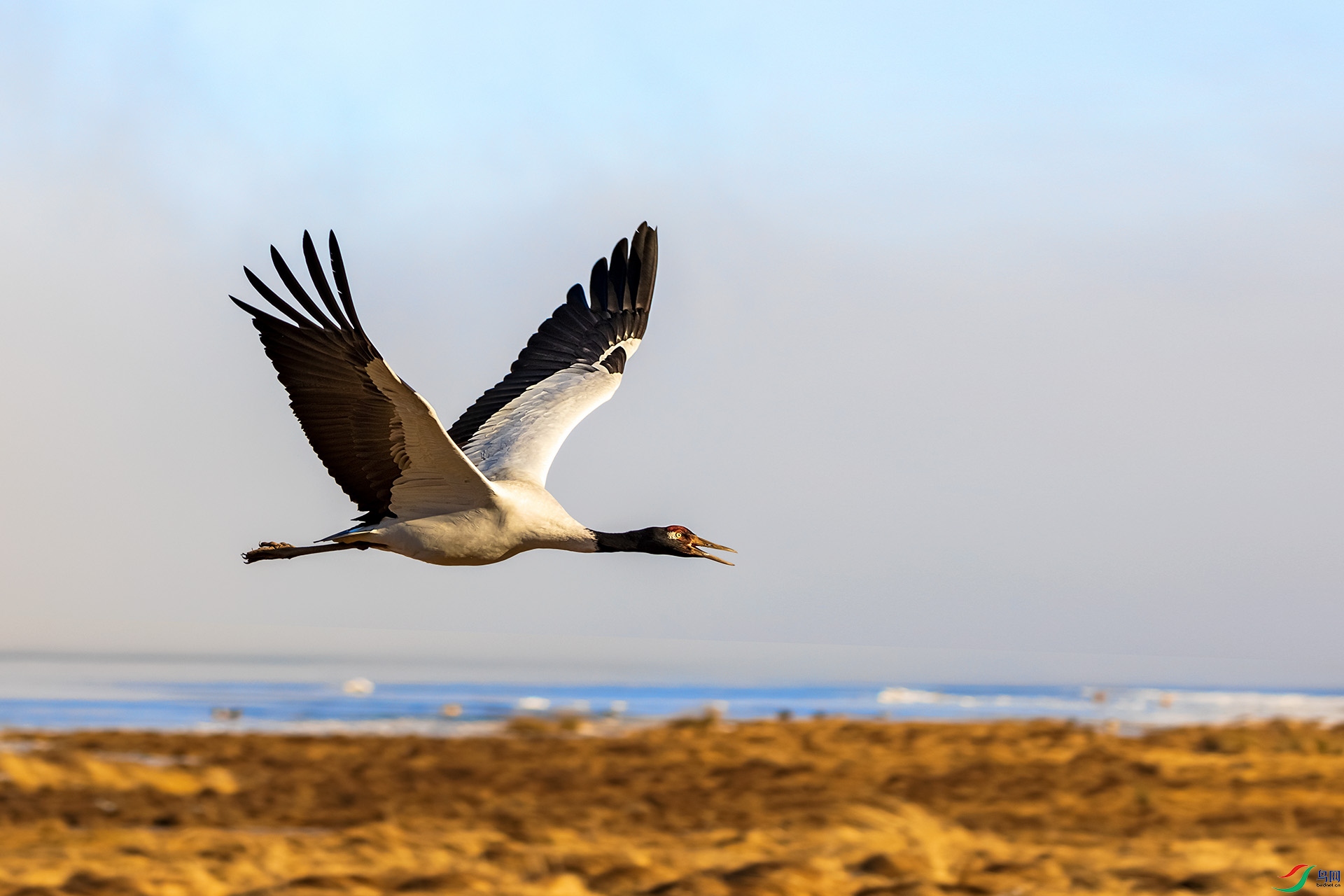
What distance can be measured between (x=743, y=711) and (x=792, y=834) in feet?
55.3

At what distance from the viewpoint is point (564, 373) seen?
1402 cm

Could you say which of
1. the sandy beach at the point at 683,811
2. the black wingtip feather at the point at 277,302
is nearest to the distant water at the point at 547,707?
the sandy beach at the point at 683,811

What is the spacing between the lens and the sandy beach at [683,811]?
14.1m

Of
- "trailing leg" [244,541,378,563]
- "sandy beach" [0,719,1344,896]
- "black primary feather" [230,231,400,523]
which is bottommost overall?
"sandy beach" [0,719,1344,896]

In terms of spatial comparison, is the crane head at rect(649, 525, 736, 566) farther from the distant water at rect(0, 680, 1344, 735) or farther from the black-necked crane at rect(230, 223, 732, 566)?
the distant water at rect(0, 680, 1344, 735)

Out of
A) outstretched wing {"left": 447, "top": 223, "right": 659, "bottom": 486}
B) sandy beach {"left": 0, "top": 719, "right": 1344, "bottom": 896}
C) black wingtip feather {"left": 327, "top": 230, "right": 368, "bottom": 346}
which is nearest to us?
black wingtip feather {"left": 327, "top": 230, "right": 368, "bottom": 346}

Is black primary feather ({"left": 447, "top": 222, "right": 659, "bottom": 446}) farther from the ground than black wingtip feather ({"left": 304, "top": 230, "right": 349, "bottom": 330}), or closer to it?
farther from the ground

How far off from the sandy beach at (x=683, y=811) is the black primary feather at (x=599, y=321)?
17.0ft

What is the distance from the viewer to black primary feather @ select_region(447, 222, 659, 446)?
46.2 ft

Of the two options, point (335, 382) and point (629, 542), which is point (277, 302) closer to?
point (335, 382)

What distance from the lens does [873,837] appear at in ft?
54.5

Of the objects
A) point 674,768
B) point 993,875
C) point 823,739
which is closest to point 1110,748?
point 823,739

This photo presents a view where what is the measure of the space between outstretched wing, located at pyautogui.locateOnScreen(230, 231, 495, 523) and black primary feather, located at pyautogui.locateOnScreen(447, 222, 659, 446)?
138 inches

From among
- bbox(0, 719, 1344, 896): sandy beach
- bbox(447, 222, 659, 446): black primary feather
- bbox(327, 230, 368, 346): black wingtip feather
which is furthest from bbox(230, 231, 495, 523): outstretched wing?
bbox(0, 719, 1344, 896): sandy beach
